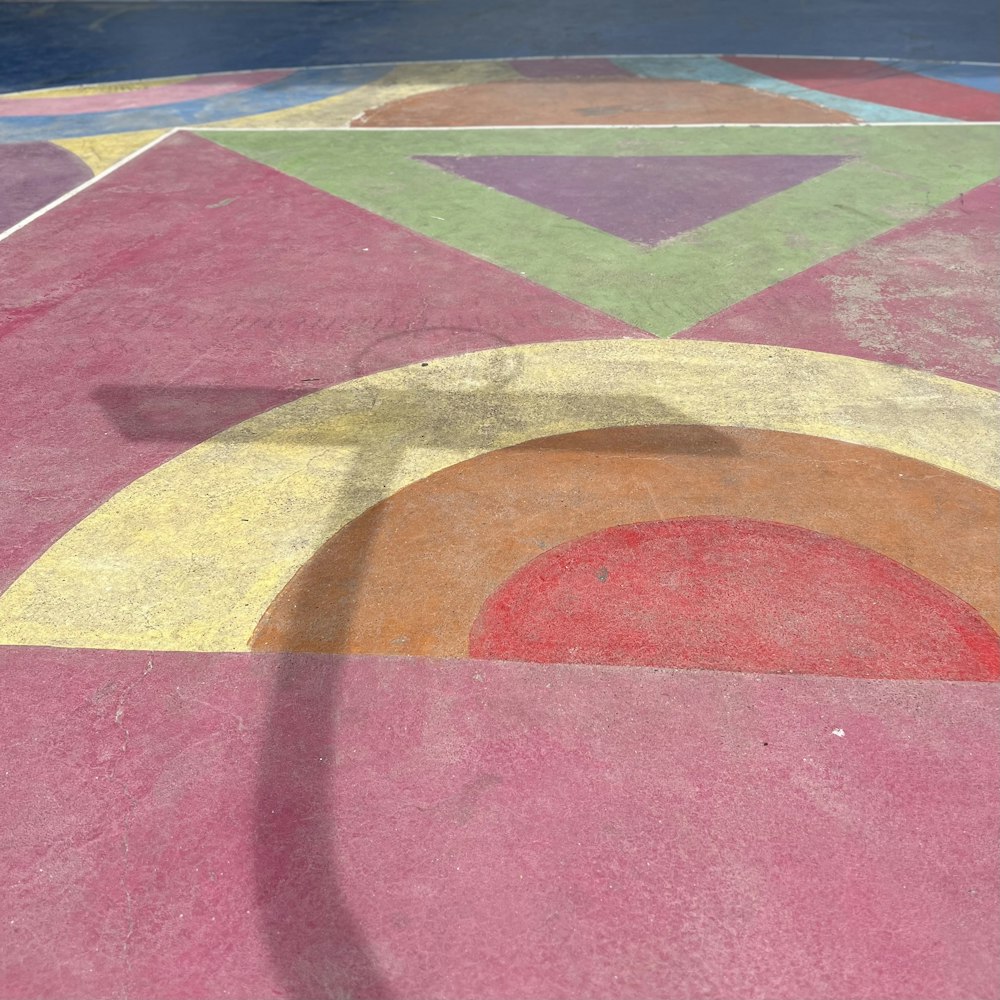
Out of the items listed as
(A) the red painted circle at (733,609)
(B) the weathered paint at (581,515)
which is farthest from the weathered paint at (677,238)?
(A) the red painted circle at (733,609)

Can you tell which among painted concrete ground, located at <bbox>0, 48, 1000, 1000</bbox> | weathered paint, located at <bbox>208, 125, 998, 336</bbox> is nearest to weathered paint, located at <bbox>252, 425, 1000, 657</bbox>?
painted concrete ground, located at <bbox>0, 48, 1000, 1000</bbox>

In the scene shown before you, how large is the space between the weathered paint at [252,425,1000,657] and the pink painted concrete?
1210cm

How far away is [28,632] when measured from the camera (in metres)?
5.54

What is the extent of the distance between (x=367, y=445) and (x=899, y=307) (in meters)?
4.99

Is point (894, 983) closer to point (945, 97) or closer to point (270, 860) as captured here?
point (270, 860)

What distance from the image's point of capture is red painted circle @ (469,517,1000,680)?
208 inches

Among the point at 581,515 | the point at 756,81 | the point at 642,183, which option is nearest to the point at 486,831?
the point at 581,515

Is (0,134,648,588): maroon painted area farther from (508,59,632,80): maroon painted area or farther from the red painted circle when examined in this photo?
(508,59,632,80): maroon painted area

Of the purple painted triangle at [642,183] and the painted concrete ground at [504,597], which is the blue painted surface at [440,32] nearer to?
the purple painted triangle at [642,183]

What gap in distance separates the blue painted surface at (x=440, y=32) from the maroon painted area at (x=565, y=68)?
Result: 839 millimetres

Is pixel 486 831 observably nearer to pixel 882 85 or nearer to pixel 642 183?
pixel 642 183

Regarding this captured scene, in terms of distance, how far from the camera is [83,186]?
1220cm

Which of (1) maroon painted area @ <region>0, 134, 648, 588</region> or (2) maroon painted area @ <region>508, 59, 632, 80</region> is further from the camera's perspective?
(2) maroon painted area @ <region>508, 59, 632, 80</region>

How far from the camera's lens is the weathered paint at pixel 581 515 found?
5602 millimetres
